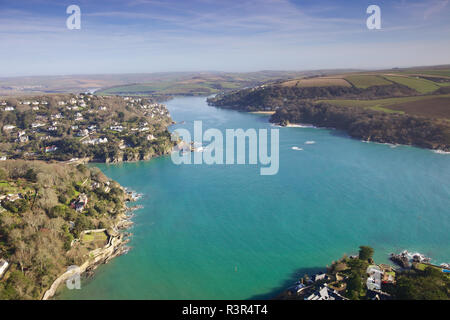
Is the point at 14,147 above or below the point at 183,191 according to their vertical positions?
above

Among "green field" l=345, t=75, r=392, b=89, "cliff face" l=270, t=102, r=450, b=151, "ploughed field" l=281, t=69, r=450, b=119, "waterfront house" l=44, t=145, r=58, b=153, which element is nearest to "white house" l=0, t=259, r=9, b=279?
"waterfront house" l=44, t=145, r=58, b=153

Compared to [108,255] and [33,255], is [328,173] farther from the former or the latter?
[33,255]

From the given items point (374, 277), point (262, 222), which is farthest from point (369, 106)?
point (374, 277)

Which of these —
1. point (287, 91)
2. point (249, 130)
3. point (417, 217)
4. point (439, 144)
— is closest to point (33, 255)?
point (417, 217)

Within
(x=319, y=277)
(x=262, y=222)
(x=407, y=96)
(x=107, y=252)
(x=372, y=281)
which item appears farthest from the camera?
(x=407, y=96)

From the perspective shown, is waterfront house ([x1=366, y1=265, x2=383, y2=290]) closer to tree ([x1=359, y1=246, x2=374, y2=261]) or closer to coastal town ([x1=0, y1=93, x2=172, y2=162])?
tree ([x1=359, y1=246, x2=374, y2=261])

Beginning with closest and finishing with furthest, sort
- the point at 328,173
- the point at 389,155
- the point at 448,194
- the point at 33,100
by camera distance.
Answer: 1. the point at 448,194
2. the point at 328,173
3. the point at 389,155
4. the point at 33,100

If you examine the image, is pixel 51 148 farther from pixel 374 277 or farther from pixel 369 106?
pixel 369 106
